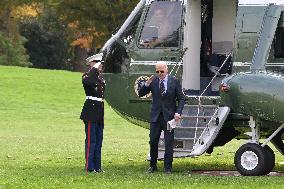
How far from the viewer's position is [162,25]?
17.0 meters

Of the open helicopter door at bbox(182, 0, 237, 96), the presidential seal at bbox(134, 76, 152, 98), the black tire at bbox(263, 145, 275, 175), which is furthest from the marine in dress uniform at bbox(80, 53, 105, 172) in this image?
the black tire at bbox(263, 145, 275, 175)

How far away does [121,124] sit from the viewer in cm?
3388

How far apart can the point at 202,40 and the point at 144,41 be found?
1049 mm

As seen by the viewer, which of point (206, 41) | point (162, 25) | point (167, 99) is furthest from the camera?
point (206, 41)

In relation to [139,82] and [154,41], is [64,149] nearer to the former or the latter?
[139,82]

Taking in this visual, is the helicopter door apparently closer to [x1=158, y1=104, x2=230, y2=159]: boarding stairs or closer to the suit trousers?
[x1=158, y1=104, x2=230, y2=159]: boarding stairs

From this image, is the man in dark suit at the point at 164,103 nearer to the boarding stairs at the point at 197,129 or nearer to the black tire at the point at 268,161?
the boarding stairs at the point at 197,129

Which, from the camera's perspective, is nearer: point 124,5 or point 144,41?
point 144,41

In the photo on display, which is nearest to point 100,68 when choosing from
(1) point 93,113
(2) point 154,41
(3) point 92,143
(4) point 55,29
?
(1) point 93,113

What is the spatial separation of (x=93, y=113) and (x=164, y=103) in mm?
1217

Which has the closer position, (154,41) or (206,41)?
(154,41)

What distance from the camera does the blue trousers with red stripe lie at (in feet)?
52.5

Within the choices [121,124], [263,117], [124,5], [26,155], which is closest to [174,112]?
[263,117]

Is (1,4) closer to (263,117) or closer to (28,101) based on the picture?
(28,101)
